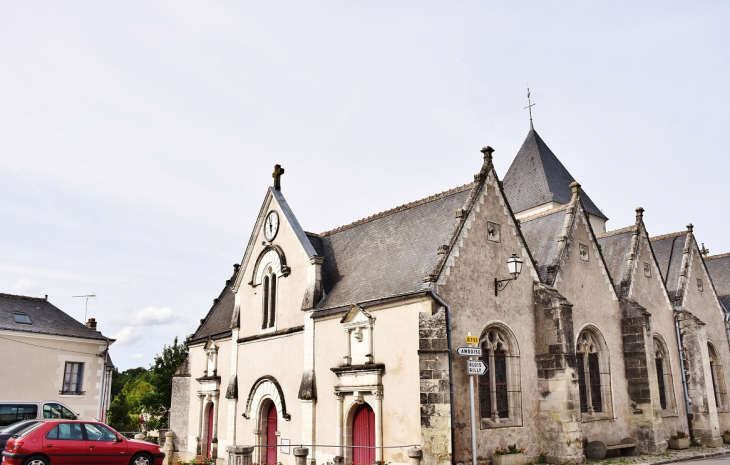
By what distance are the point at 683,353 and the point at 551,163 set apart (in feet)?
36.8

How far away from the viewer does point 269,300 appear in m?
20.4

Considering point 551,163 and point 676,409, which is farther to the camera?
point 551,163

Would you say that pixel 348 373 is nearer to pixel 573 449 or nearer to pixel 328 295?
pixel 328 295

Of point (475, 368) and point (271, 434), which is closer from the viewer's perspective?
point (475, 368)

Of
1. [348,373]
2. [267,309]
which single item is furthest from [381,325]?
[267,309]

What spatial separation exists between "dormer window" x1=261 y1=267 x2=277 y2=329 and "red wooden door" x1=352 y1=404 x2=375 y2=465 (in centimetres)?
532

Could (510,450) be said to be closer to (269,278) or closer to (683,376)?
(269,278)

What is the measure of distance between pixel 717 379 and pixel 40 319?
1128 inches

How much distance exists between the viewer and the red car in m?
11.9

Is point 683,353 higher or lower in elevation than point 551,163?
lower

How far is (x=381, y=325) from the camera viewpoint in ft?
50.8

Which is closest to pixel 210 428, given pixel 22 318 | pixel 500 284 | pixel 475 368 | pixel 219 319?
pixel 219 319

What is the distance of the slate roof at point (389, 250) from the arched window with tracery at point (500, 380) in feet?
8.65

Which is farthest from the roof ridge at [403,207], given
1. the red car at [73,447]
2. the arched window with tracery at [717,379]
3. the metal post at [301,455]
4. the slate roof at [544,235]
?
the arched window with tracery at [717,379]
